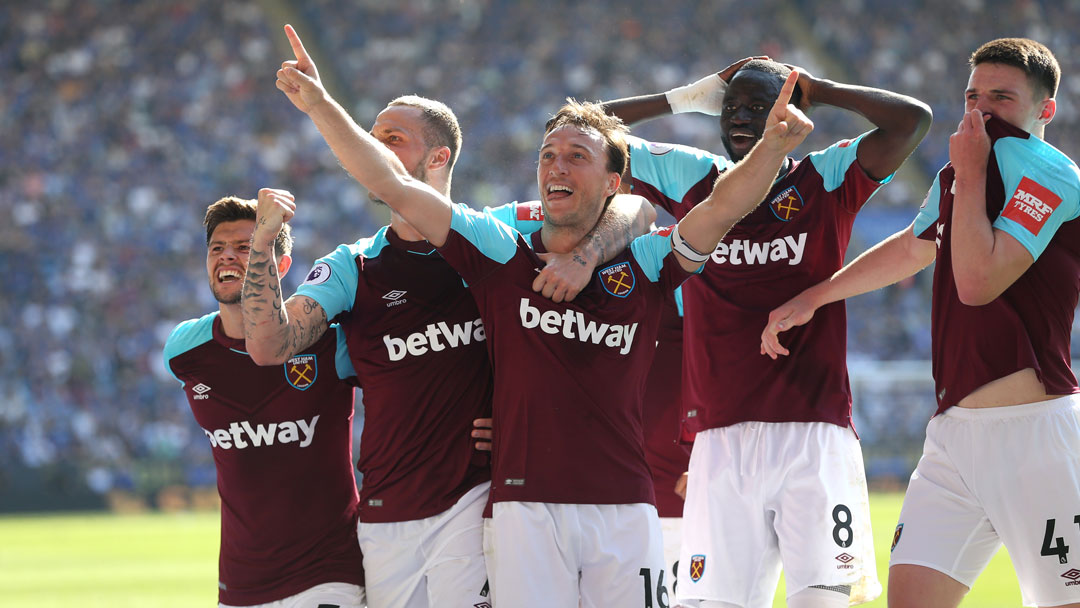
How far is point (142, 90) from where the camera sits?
81.4 ft

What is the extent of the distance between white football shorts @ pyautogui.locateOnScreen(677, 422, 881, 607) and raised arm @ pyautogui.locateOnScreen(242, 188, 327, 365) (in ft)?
6.49

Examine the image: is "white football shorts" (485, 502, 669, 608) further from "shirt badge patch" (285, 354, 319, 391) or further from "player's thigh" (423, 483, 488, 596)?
"shirt badge patch" (285, 354, 319, 391)

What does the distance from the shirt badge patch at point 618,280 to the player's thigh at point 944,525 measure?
1.28 metres

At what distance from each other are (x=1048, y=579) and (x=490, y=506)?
2039 millimetres

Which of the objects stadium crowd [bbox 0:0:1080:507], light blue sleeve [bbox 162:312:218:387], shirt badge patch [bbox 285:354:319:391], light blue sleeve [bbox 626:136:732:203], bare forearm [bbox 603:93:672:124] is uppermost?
stadium crowd [bbox 0:0:1080:507]

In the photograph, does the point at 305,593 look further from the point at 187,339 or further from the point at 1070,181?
the point at 1070,181

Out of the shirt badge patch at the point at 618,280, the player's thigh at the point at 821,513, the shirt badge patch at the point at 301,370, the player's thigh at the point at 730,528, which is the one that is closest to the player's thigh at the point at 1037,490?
the player's thigh at the point at 821,513

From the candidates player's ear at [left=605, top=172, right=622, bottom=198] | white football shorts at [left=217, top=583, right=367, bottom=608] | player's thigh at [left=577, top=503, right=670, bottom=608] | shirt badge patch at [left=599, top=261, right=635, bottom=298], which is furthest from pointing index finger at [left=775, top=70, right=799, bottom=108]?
white football shorts at [left=217, top=583, right=367, bottom=608]

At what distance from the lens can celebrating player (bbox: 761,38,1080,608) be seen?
4133 mm

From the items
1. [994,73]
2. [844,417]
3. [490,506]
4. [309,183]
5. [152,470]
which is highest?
[309,183]

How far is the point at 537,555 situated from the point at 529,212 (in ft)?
5.96

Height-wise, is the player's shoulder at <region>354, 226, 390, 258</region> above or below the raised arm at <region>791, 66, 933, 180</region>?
below

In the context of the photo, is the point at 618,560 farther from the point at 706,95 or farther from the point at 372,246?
the point at 706,95

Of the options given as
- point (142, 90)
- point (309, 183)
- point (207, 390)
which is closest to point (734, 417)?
point (207, 390)
